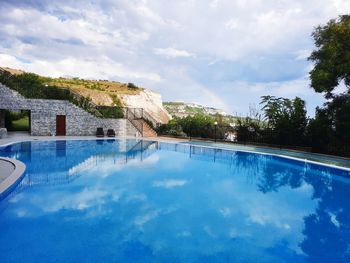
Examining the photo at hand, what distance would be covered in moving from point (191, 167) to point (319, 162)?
5.86 meters

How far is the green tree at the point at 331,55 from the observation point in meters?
12.6

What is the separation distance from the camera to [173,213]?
6523 millimetres

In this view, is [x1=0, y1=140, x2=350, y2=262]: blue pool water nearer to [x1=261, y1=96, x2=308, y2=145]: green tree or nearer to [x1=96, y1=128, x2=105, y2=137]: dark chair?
[x1=261, y1=96, x2=308, y2=145]: green tree

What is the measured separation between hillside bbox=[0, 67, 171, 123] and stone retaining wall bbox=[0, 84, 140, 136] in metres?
12.0

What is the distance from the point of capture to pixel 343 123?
13.5m

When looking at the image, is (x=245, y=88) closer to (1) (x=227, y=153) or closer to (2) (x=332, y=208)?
(1) (x=227, y=153)

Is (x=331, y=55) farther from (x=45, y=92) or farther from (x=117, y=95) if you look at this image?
(x=117, y=95)

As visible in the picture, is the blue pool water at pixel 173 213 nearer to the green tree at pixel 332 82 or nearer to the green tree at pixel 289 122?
the green tree at pixel 332 82

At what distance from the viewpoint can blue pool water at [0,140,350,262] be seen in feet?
15.1

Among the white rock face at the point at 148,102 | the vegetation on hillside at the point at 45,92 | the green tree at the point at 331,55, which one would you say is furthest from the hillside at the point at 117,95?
the green tree at the point at 331,55

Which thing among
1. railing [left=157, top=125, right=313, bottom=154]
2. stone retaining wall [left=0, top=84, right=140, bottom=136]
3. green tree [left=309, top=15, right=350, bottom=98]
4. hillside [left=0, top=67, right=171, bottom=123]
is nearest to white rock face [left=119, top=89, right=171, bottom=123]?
hillside [left=0, top=67, right=171, bottom=123]

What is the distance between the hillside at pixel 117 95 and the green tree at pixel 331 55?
26339mm

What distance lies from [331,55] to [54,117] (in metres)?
19.0

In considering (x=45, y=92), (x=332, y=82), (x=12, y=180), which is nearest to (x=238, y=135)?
(x=332, y=82)
